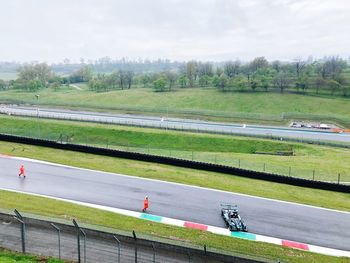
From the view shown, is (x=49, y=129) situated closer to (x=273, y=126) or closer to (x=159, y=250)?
(x=273, y=126)

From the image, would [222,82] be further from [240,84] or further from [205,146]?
[205,146]

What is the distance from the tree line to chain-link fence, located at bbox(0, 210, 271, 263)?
306ft

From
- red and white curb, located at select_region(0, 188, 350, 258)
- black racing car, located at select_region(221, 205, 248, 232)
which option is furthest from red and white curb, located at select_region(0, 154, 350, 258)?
black racing car, located at select_region(221, 205, 248, 232)

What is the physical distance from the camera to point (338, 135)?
6147cm

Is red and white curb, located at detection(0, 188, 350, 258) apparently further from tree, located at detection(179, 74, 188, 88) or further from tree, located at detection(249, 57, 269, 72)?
tree, located at detection(249, 57, 269, 72)

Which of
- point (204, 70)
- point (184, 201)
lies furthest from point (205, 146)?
point (204, 70)

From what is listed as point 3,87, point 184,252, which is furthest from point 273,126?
point 3,87

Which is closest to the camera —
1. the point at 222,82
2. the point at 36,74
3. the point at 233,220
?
the point at 233,220

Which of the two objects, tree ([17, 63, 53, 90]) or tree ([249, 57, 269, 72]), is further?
tree ([249, 57, 269, 72])

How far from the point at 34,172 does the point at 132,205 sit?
10882 millimetres

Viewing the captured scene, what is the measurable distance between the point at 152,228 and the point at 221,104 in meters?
77.6

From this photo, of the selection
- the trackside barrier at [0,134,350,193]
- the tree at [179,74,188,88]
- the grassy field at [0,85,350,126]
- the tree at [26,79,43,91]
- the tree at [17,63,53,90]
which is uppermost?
the tree at [17,63,53,90]

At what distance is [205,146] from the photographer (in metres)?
51.5

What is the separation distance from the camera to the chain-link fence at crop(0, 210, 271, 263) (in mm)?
13781
